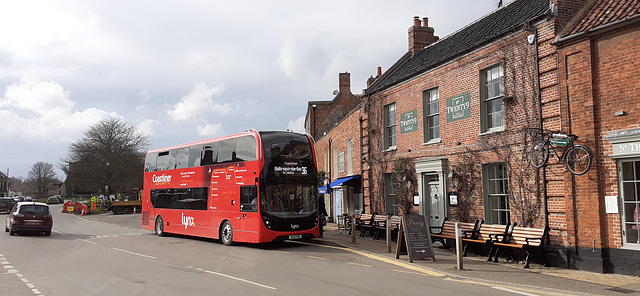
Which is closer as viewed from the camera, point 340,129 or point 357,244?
point 357,244

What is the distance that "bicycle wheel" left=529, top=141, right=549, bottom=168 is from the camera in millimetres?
11656

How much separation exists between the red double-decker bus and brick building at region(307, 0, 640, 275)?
4.15m

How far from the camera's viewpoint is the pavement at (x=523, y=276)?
8.75 m

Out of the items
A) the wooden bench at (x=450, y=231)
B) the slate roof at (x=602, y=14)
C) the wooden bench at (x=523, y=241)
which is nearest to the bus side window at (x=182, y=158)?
the wooden bench at (x=450, y=231)

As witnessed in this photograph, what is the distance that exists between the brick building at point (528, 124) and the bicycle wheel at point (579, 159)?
157 millimetres

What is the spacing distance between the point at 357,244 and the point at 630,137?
9294mm

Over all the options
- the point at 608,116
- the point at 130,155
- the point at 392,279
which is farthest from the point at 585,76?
the point at 130,155

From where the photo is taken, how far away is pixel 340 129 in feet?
89.8

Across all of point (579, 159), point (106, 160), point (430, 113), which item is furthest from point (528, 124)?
point (106, 160)

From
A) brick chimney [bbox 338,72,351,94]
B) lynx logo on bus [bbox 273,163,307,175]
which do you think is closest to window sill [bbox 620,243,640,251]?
lynx logo on bus [bbox 273,163,307,175]

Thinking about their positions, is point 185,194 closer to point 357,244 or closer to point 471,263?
point 357,244

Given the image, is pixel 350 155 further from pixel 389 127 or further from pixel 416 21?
pixel 416 21

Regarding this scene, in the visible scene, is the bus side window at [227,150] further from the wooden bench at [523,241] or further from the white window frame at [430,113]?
the wooden bench at [523,241]

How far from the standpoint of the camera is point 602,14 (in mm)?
11031
